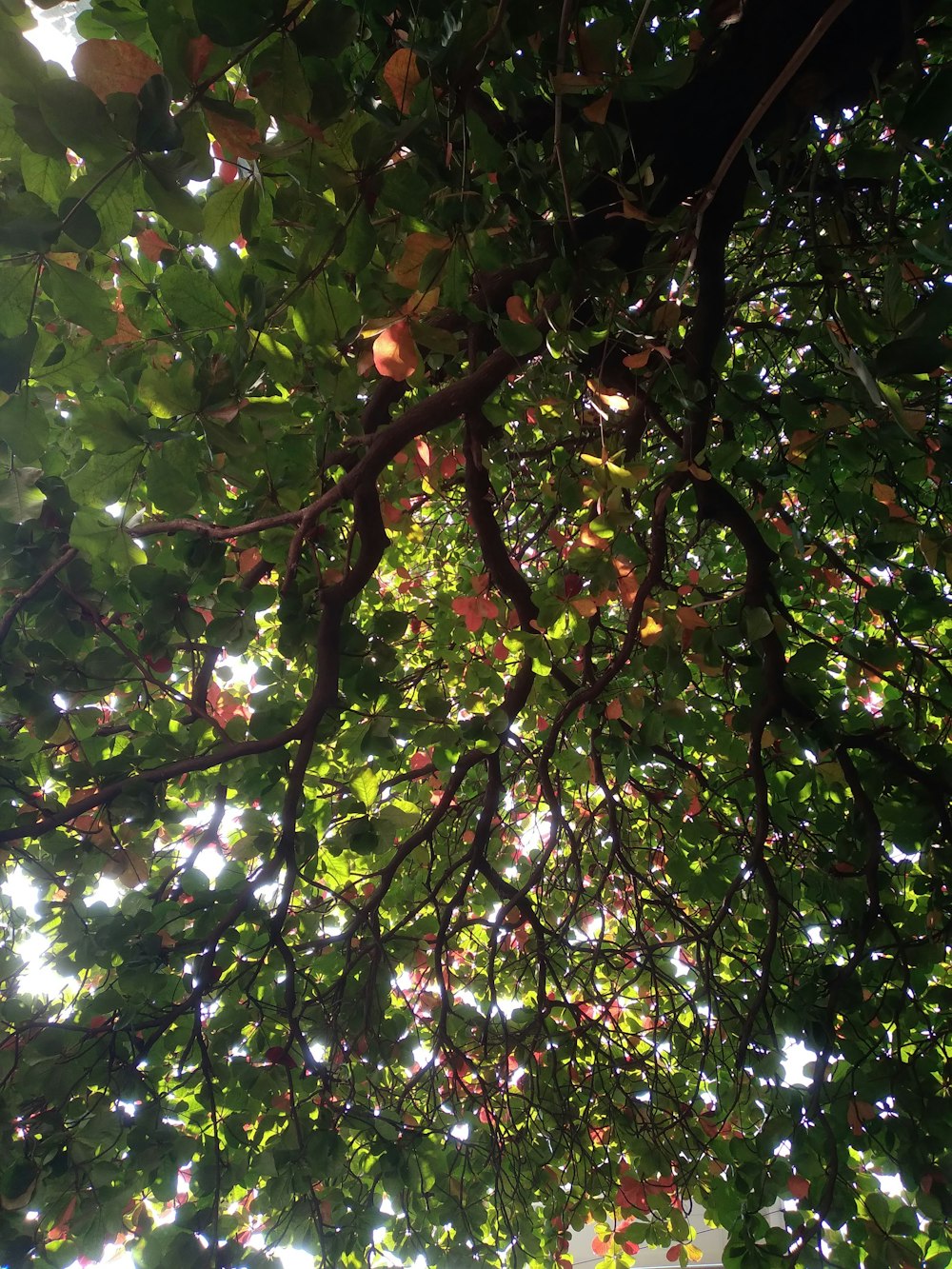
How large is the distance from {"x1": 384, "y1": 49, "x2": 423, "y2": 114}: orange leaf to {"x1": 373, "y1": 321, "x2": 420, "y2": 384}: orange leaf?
270mm

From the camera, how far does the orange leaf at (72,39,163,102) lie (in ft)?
2.93

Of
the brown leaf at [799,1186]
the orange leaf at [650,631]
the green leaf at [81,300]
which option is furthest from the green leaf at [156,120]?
the brown leaf at [799,1186]

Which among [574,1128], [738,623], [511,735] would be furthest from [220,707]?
[738,623]

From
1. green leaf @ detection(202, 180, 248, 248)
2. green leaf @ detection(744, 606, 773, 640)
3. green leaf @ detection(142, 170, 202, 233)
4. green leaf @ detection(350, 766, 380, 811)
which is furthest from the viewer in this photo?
green leaf @ detection(350, 766, 380, 811)

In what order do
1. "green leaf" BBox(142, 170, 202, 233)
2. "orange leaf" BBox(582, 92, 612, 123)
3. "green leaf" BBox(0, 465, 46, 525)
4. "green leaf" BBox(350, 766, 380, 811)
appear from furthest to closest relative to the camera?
"green leaf" BBox(350, 766, 380, 811) → "green leaf" BBox(0, 465, 46, 525) → "orange leaf" BBox(582, 92, 612, 123) → "green leaf" BBox(142, 170, 202, 233)

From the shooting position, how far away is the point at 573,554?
6.09ft

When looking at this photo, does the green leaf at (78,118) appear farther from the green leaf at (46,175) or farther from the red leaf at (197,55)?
the green leaf at (46,175)

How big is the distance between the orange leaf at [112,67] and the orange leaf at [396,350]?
0.40 metres

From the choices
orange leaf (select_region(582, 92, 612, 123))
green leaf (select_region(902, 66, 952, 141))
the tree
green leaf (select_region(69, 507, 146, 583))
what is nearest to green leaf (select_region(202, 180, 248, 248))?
the tree

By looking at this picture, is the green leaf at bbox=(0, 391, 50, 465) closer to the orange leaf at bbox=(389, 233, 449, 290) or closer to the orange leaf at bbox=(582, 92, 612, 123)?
the orange leaf at bbox=(389, 233, 449, 290)

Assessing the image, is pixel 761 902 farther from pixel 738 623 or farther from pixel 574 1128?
pixel 738 623

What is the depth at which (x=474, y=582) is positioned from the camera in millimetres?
2629

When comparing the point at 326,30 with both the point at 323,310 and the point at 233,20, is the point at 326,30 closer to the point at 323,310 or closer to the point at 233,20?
the point at 233,20

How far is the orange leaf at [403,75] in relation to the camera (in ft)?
3.39
